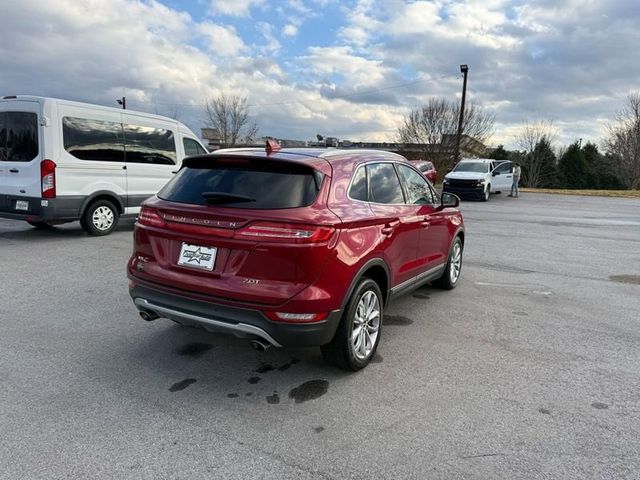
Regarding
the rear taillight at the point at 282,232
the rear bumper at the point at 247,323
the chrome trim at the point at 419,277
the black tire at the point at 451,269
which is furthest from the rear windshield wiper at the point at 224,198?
the black tire at the point at 451,269

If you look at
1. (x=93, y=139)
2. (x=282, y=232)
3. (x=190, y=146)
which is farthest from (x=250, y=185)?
(x=190, y=146)

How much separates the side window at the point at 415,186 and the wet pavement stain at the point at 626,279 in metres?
3.77

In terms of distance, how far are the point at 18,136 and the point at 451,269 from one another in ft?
24.8

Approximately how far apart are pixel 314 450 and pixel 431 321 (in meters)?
2.57

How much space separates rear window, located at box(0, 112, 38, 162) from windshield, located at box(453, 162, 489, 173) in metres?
18.2

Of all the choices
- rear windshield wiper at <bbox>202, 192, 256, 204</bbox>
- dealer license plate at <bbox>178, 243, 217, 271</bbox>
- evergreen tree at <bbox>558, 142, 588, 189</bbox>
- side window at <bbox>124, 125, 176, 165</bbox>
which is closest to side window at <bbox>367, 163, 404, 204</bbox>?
rear windshield wiper at <bbox>202, 192, 256, 204</bbox>

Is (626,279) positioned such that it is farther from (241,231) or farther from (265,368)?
(241,231)

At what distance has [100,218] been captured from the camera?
921cm

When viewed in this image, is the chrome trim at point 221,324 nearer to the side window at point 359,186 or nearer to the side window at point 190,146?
the side window at point 359,186

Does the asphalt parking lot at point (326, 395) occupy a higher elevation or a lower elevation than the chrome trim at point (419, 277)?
lower

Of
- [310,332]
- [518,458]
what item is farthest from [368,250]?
[518,458]

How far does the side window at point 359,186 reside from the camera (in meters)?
3.80

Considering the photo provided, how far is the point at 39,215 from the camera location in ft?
26.7

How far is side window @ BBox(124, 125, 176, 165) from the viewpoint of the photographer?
957 centimetres
